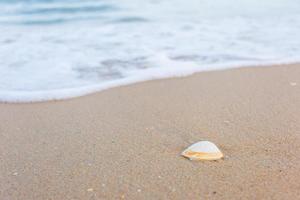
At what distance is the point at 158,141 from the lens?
7.72 ft

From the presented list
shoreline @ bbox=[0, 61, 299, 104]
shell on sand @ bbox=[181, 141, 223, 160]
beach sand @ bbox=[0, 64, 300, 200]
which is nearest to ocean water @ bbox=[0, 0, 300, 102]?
shoreline @ bbox=[0, 61, 299, 104]

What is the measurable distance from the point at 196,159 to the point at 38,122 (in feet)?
3.43

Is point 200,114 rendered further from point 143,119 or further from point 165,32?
point 165,32

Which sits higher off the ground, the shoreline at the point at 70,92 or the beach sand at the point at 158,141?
the beach sand at the point at 158,141

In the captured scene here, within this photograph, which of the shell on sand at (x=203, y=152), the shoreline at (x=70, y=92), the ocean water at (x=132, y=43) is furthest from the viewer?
the ocean water at (x=132, y=43)

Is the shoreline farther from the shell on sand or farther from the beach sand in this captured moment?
the shell on sand

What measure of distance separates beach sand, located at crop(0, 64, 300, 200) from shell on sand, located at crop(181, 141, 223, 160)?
0.09 feet

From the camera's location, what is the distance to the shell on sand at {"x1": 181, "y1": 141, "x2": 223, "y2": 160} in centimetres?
209

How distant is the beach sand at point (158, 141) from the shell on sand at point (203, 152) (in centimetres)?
3

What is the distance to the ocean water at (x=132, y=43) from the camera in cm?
360

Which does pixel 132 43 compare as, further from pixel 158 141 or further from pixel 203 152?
pixel 203 152

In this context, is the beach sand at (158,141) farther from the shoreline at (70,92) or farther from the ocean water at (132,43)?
the ocean water at (132,43)

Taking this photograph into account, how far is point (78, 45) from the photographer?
4703mm

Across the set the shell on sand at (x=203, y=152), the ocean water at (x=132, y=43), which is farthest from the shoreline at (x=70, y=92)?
the shell on sand at (x=203, y=152)
